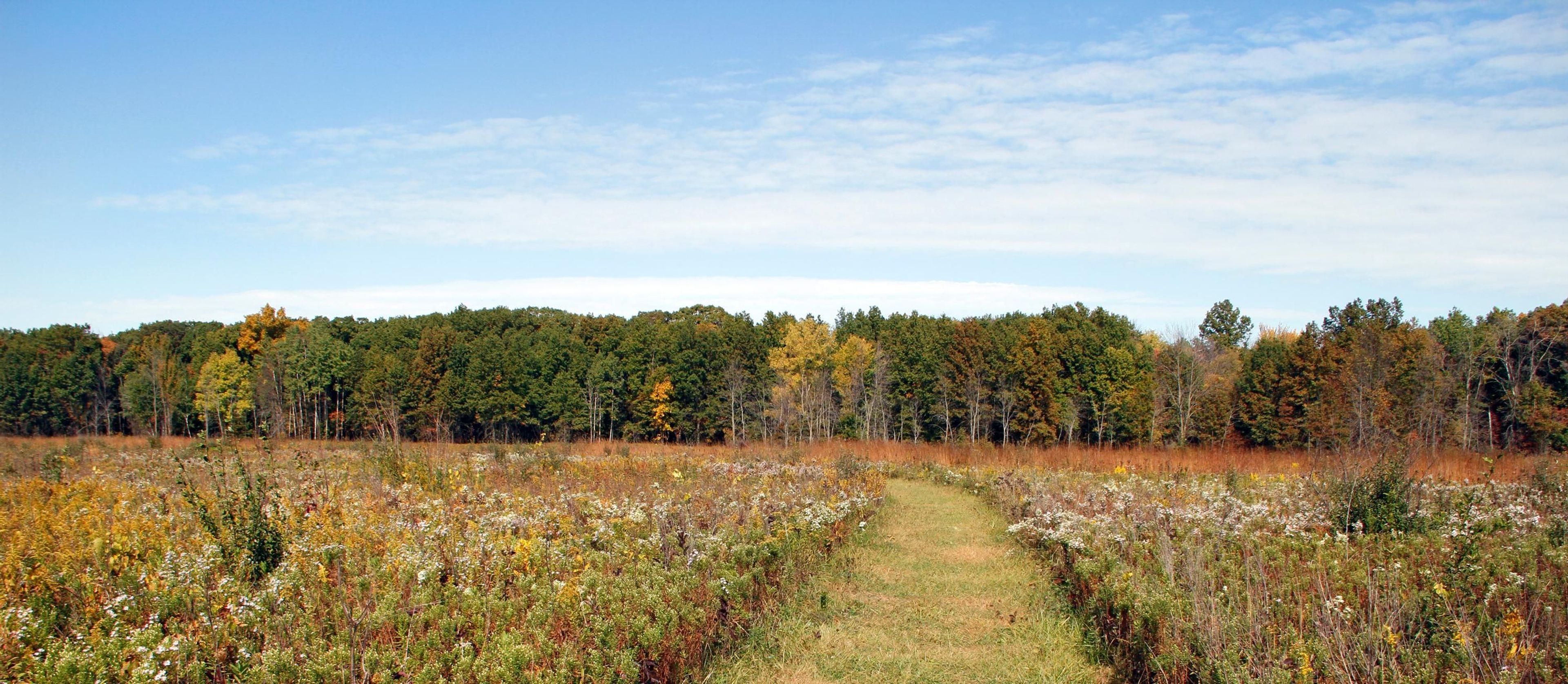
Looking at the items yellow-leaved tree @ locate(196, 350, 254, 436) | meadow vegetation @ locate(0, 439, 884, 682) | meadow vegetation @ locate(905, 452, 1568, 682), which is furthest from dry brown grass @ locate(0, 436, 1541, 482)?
yellow-leaved tree @ locate(196, 350, 254, 436)

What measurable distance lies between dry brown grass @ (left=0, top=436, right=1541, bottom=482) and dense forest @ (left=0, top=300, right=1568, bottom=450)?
679 inches

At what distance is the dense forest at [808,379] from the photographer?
148 feet

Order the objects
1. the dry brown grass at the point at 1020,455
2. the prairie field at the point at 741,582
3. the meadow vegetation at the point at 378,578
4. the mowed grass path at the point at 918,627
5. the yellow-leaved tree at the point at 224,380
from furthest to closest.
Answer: the yellow-leaved tree at the point at 224,380 → the dry brown grass at the point at 1020,455 → the mowed grass path at the point at 918,627 → the prairie field at the point at 741,582 → the meadow vegetation at the point at 378,578

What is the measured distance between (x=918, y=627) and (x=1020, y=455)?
16.2 meters

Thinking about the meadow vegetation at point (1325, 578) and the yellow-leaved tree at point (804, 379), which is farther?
the yellow-leaved tree at point (804, 379)

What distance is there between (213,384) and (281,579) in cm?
6234

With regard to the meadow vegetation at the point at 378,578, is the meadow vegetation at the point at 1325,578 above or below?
below

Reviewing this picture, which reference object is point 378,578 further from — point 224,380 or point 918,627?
point 224,380

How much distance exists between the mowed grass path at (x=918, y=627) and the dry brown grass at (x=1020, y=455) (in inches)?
230

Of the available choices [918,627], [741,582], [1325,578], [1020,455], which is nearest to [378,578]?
[741,582]

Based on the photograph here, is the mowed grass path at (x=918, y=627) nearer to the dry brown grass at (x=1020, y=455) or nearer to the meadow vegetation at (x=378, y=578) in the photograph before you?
the meadow vegetation at (x=378, y=578)

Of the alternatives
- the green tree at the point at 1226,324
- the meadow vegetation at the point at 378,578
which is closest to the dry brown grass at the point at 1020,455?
the meadow vegetation at the point at 378,578

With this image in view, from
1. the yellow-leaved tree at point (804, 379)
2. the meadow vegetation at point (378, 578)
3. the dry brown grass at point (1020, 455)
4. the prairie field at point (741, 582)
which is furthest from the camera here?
the yellow-leaved tree at point (804, 379)

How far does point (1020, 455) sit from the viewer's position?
22609 millimetres
